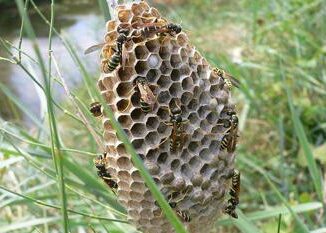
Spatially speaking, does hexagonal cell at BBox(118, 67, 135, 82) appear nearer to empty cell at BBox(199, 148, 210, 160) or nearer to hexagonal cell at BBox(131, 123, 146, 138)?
hexagonal cell at BBox(131, 123, 146, 138)

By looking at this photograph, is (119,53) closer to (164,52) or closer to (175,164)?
(164,52)

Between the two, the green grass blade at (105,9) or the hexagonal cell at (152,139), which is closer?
the hexagonal cell at (152,139)

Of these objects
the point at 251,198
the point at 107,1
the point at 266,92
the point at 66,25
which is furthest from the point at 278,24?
Result: the point at 66,25

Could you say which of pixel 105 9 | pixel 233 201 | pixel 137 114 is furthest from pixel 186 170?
pixel 105 9

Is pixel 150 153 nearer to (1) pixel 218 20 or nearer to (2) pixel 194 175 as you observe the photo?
(2) pixel 194 175

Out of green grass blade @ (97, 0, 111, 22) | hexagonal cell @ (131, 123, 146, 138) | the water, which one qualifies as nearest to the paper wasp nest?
hexagonal cell @ (131, 123, 146, 138)

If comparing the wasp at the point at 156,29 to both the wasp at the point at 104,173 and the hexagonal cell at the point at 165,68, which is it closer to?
the hexagonal cell at the point at 165,68

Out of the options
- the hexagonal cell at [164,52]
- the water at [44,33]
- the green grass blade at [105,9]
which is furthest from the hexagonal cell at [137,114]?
the water at [44,33]
